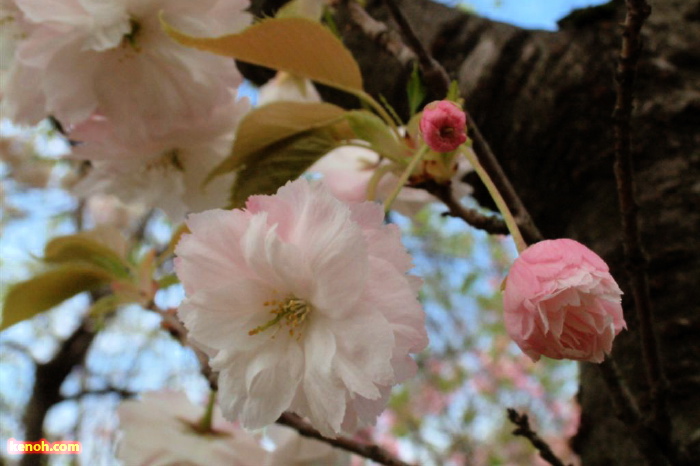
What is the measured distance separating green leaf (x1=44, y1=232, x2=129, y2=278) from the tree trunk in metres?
0.55

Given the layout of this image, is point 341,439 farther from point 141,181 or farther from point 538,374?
point 538,374

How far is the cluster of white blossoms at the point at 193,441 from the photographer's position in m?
0.78

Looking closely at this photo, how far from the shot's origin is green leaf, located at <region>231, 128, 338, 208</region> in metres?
0.63

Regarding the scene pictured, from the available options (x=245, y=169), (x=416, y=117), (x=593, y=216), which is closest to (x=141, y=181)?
(x=245, y=169)

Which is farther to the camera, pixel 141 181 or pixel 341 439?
pixel 141 181

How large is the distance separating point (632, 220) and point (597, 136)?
407mm

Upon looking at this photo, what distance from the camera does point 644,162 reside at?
3.06 ft

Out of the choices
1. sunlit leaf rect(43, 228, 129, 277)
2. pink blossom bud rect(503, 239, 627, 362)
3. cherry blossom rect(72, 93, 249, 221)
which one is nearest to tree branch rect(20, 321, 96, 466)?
sunlit leaf rect(43, 228, 129, 277)

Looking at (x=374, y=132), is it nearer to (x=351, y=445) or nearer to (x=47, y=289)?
(x=351, y=445)

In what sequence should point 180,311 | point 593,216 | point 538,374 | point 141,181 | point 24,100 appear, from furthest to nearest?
point 538,374
point 593,216
point 141,181
point 24,100
point 180,311

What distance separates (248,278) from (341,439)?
304 millimetres

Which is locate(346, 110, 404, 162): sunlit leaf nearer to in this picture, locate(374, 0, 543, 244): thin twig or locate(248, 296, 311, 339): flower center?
locate(374, 0, 543, 244): thin twig

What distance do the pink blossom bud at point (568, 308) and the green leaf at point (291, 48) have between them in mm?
316

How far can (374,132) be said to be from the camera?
0.62 meters
